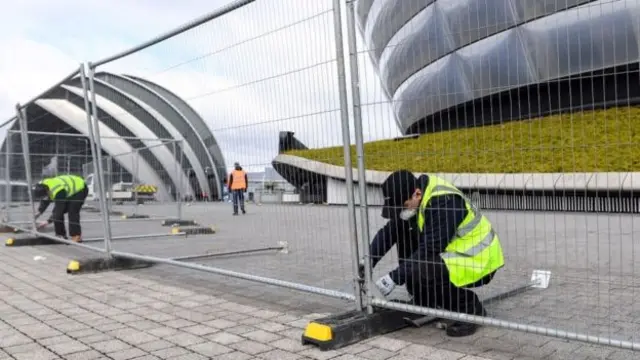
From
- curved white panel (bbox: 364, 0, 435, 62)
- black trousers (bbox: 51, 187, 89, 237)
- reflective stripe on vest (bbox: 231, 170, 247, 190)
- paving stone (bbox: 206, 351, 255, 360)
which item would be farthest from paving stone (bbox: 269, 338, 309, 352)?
black trousers (bbox: 51, 187, 89, 237)

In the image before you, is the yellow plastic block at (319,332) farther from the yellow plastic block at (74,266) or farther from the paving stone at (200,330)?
the yellow plastic block at (74,266)

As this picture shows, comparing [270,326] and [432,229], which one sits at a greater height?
[432,229]

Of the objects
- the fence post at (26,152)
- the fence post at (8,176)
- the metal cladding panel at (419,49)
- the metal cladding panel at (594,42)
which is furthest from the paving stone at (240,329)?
the fence post at (8,176)

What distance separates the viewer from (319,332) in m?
3.39

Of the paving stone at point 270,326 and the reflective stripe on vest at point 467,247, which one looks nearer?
the reflective stripe on vest at point 467,247

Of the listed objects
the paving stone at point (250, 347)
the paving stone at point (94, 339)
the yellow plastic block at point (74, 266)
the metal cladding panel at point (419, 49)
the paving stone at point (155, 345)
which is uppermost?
the metal cladding panel at point (419, 49)

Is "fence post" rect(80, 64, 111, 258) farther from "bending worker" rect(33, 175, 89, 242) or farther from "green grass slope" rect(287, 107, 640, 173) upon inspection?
"green grass slope" rect(287, 107, 640, 173)

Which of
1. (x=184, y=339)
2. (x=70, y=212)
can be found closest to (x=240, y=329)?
(x=184, y=339)

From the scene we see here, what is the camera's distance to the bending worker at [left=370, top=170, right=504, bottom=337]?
139 inches

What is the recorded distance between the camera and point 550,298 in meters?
4.56

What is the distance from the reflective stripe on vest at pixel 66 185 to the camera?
902cm

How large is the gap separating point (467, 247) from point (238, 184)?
88.9 inches

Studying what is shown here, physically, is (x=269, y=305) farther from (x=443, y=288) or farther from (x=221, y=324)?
(x=443, y=288)

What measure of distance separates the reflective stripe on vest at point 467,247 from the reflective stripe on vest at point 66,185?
7.27m
